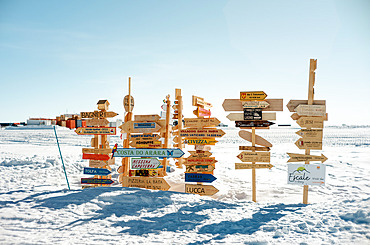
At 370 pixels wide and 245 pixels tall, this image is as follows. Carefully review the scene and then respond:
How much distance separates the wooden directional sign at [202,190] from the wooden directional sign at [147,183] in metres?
0.66

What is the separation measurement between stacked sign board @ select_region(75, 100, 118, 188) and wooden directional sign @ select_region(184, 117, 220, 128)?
97.4 inches

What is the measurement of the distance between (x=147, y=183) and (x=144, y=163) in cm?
62

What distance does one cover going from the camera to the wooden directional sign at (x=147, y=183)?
7.98 meters

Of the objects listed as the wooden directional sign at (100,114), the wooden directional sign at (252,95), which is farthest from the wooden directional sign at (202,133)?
the wooden directional sign at (100,114)

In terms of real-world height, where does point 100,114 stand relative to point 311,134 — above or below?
above

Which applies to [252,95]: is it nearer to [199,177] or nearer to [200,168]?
[200,168]

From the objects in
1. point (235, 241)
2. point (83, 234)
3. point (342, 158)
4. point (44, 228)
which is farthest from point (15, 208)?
point (342, 158)

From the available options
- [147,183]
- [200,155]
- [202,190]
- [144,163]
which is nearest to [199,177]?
[202,190]

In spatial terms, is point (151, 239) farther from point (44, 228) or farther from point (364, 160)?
point (364, 160)

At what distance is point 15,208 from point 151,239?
3511 millimetres

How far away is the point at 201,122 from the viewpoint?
8180 mm

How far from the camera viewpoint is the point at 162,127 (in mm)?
8359

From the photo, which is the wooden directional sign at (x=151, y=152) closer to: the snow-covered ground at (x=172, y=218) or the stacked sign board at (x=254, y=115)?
the snow-covered ground at (x=172, y=218)

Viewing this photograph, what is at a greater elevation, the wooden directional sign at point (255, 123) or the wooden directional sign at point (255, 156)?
the wooden directional sign at point (255, 123)
